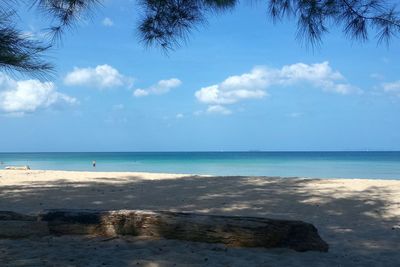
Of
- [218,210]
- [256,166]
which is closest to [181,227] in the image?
[218,210]

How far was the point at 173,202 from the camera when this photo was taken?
30.0 feet

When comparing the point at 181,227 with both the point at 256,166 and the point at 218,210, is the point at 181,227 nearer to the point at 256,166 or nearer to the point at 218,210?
the point at 218,210

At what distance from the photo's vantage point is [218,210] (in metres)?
8.12

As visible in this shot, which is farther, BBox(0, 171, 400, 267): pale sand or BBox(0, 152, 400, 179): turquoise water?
BBox(0, 152, 400, 179): turquoise water

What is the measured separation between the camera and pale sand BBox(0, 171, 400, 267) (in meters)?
4.32

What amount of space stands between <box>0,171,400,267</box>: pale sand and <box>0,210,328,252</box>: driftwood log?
12cm

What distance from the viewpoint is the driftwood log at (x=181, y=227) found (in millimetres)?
4652

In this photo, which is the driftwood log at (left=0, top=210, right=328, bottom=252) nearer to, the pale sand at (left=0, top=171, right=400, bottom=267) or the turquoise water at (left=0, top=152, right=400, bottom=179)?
the pale sand at (left=0, top=171, right=400, bottom=267)

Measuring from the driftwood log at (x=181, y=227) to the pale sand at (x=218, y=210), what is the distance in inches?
4.7

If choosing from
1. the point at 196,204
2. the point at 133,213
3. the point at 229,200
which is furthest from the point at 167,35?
the point at 229,200

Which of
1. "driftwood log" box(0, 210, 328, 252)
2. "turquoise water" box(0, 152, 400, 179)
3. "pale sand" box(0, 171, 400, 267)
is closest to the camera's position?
"pale sand" box(0, 171, 400, 267)

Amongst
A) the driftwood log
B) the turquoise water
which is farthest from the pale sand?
the turquoise water

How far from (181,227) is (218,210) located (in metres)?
3.38

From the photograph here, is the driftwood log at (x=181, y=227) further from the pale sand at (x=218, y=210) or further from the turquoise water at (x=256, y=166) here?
the turquoise water at (x=256, y=166)
